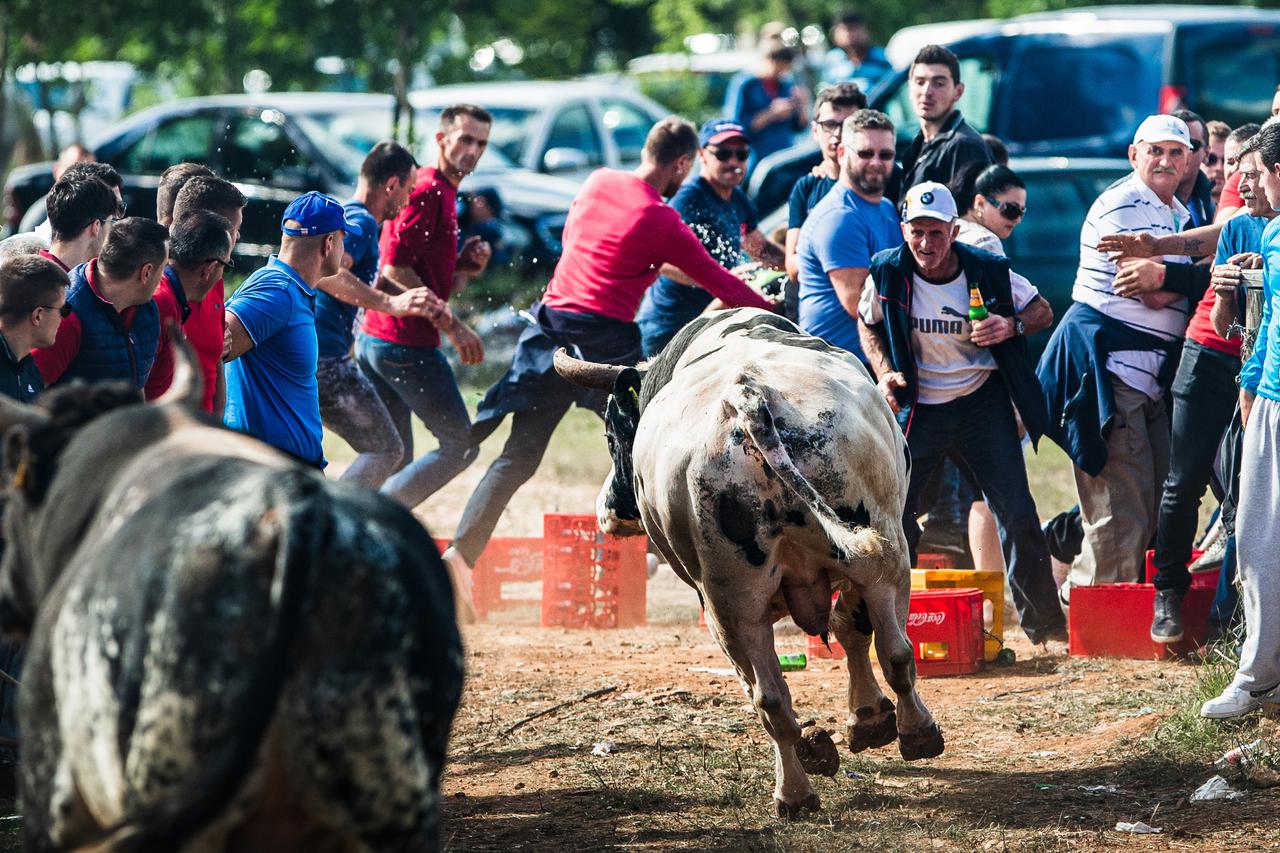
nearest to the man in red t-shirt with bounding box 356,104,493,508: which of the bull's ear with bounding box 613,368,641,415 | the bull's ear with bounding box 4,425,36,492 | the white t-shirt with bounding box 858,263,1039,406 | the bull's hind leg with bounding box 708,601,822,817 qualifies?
the white t-shirt with bounding box 858,263,1039,406

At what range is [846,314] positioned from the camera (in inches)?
334

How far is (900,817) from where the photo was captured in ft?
19.0

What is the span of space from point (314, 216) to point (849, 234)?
8.98 feet

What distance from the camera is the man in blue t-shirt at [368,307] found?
28.9 ft

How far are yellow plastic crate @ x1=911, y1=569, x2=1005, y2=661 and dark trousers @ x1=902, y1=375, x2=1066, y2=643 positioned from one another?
0.46ft

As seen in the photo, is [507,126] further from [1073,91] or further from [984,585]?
[984,585]

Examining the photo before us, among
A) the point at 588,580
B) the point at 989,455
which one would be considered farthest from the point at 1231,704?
the point at 588,580

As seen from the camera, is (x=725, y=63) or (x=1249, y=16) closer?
(x=1249, y=16)

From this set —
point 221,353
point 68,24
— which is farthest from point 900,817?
point 68,24

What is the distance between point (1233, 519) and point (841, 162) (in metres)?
2.82

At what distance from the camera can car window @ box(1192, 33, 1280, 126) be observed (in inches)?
541

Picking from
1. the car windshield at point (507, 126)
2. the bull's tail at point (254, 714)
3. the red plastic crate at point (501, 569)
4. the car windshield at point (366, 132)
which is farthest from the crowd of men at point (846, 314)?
the car windshield at point (507, 126)

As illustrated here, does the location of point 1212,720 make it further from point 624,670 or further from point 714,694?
point 624,670

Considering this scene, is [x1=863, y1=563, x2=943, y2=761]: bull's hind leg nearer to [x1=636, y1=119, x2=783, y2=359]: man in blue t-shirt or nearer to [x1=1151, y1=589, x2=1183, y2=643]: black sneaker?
[x1=1151, y1=589, x2=1183, y2=643]: black sneaker
